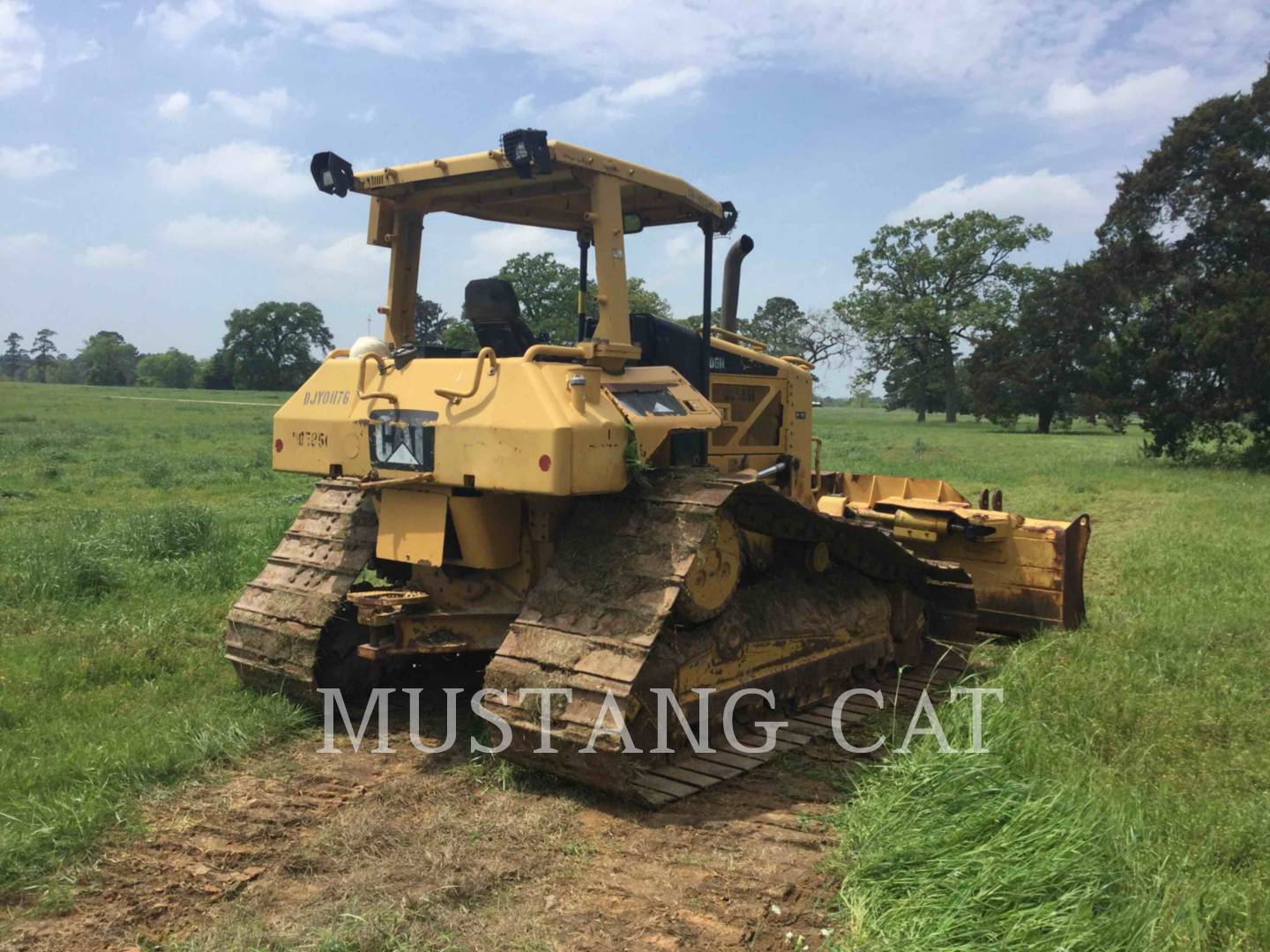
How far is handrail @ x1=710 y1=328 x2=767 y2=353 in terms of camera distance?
6620 millimetres

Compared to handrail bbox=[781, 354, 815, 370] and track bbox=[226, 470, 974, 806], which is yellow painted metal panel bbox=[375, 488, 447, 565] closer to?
track bbox=[226, 470, 974, 806]

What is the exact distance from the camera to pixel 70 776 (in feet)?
14.0

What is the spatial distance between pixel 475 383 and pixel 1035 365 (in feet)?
137

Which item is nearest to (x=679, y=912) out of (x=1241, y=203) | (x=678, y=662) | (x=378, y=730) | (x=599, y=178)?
(x=678, y=662)

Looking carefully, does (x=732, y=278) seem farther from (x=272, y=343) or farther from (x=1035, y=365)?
(x=272, y=343)

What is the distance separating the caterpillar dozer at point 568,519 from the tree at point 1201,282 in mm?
17582

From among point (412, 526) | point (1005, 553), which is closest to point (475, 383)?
point (412, 526)

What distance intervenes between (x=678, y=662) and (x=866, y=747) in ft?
4.23

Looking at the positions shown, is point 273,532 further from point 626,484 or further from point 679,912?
point 679,912

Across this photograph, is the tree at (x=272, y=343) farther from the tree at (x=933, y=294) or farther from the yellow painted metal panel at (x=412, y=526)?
the yellow painted metal panel at (x=412, y=526)

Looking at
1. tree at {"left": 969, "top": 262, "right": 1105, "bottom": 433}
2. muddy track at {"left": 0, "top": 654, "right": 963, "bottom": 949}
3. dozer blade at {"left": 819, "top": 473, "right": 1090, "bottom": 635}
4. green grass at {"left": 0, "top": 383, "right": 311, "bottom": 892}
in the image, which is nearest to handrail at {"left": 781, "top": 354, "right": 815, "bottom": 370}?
dozer blade at {"left": 819, "top": 473, "right": 1090, "bottom": 635}

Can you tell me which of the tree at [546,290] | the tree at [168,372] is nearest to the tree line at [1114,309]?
the tree at [546,290]

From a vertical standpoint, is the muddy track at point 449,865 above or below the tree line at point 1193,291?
below

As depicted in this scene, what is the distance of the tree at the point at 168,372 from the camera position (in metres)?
115
